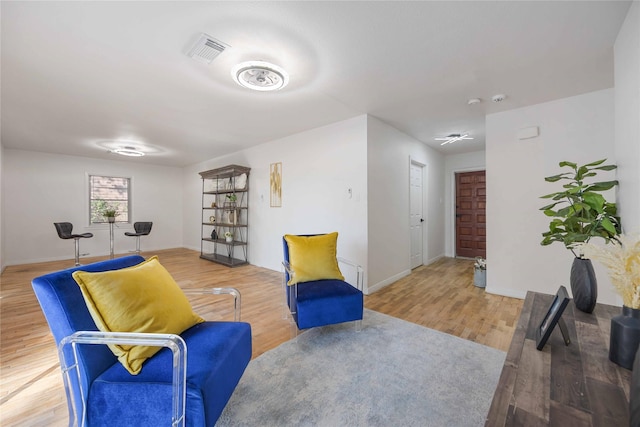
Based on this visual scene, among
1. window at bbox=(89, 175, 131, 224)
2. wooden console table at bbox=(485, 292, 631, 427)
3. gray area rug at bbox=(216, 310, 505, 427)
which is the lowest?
gray area rug at bbox=(216, 310, 505, 427)

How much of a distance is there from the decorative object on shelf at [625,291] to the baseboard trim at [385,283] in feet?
8.63

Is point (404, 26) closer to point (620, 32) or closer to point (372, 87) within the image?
point (372, 87)

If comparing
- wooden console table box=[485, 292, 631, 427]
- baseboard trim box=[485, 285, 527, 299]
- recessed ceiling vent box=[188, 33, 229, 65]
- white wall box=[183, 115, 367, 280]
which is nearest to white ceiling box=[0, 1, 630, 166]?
recessed ceiling vent box=[188, 33, 229, 65]

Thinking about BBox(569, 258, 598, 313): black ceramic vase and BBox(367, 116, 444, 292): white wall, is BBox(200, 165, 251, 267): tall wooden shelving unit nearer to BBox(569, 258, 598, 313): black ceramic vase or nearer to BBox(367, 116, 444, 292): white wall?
BBox(367, 116, 444, 292): white wall

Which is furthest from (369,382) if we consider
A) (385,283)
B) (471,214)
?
(471,214)

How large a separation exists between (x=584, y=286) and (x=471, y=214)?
4834 mm

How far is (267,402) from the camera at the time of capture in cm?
158

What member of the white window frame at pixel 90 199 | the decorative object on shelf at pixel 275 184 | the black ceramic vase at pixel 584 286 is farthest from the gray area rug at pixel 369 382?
the white window frame at pixel 90 199

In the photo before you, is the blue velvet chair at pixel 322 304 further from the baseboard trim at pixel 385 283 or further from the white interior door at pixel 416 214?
the white interior door at pixel 416 214

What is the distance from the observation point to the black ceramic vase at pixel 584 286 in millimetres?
1380

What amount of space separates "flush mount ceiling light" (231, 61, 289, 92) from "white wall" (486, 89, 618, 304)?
2923 millimetres

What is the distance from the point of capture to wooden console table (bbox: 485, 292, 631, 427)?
0.71 meters

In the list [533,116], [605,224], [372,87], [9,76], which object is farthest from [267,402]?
[533,116]

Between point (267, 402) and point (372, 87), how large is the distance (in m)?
2.86
